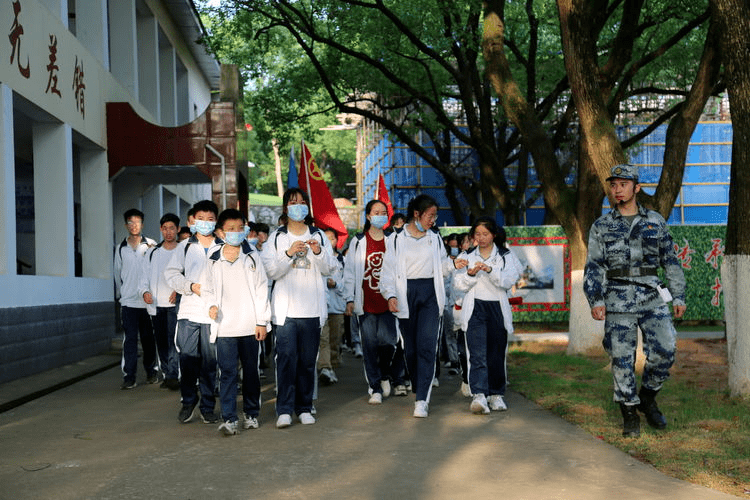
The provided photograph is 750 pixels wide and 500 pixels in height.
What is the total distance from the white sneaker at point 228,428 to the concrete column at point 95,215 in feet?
40.0

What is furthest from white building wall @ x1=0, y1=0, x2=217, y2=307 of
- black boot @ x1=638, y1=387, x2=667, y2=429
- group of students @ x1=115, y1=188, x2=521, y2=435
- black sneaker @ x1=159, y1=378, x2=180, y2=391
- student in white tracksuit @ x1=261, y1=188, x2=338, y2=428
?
black boot @ x1=638, y1=387, x2=667, y2=429

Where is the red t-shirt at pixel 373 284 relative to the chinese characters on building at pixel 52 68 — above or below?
below

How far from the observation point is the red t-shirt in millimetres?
11008

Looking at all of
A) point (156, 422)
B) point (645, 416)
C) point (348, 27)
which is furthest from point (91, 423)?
point (348, 27)

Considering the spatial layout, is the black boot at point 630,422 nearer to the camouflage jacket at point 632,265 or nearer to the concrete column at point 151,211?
the camouflage jacket at point 632,265

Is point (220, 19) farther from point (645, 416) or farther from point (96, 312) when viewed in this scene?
point (645, 416)

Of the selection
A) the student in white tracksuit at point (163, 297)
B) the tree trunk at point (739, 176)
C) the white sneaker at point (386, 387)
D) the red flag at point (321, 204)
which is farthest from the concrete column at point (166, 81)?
the tree trunk at point (739, 176)

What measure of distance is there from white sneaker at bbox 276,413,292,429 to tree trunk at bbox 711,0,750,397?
423 cm

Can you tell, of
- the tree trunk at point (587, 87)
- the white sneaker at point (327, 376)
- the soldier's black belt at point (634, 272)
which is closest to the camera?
the soldier's black belt at point (634, 272)

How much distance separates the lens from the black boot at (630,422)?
26.6ft

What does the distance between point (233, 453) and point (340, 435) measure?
3.55 feet

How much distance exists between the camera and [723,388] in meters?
11.2

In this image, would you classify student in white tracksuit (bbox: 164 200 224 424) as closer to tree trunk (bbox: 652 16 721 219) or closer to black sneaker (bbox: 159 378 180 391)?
black sneaker (bbox: 159 378 180 391)

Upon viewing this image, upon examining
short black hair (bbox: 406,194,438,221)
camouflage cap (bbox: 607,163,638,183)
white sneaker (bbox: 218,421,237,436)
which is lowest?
white sneaker (bbox: 218,421,237,436)
